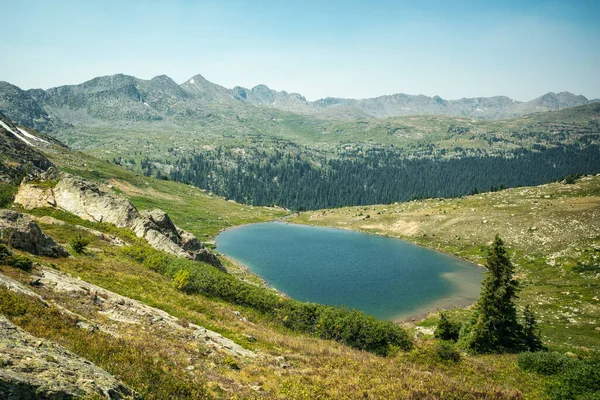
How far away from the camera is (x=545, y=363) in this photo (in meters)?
26.3

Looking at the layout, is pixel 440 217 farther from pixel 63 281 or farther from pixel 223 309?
pixel 63 281

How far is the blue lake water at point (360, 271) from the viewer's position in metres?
71.8

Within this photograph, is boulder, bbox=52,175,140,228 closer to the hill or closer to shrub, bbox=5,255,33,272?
the hill

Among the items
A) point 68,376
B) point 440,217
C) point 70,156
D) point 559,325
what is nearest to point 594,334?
point 559,325

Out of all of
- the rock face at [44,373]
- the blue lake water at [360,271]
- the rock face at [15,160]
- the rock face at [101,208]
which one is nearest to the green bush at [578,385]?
the rock face at [44,373]

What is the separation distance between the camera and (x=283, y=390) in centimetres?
1631

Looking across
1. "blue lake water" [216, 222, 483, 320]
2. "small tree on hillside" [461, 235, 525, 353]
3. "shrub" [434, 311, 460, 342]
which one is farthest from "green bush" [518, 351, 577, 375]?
"blue lake water" [216, 222, 483, 320]

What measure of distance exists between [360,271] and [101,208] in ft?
217

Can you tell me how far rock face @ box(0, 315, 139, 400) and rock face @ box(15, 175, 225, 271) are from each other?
41352 millimetres

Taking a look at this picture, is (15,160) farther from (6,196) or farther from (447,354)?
(447,354)

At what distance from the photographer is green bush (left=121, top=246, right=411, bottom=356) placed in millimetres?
31156

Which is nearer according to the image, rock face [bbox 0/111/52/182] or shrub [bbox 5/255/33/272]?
shrub [bbox 5/255/33/272]

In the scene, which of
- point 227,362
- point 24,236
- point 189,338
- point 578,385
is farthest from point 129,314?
point 578,385

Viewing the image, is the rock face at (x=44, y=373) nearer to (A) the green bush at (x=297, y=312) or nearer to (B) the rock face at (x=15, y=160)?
(A) the green bush at (x=297, y=312)
